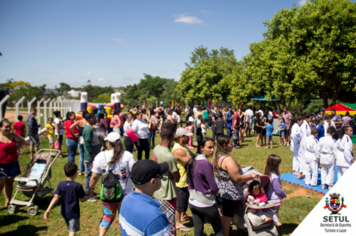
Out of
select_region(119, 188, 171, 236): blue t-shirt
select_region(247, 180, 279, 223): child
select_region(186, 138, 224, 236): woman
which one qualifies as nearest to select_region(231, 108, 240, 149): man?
select_region(247, 180, 279, 223): child

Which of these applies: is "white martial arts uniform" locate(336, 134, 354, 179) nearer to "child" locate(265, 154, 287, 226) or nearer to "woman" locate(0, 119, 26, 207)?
"child" locate(265, 154, 287, 226)

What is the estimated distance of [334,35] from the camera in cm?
1673

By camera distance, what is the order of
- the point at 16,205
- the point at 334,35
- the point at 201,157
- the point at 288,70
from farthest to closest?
the point at 288,70
the point at 334,35
the point at 16,205
the point at 201,157

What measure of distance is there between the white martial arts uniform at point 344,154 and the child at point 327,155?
18 cm

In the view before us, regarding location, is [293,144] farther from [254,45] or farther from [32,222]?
[254,45]

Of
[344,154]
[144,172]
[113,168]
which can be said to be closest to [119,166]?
[113,168]

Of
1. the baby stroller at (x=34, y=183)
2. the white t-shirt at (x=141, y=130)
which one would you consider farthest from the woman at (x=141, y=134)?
the baby stroller at (x=34, y=183)

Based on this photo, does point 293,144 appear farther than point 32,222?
Yes

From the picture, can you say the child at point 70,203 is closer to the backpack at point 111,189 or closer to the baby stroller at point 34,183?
the backpack at point 111,189

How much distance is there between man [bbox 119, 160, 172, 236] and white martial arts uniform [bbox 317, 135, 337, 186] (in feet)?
19.1

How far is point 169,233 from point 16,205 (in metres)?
5.05

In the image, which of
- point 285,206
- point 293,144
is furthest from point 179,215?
point 293,144

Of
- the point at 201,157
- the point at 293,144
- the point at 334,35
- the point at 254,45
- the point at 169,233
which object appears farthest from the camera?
the point at 254,45

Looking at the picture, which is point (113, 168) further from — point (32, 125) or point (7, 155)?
point (32, 125)
